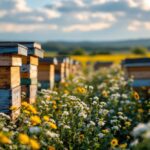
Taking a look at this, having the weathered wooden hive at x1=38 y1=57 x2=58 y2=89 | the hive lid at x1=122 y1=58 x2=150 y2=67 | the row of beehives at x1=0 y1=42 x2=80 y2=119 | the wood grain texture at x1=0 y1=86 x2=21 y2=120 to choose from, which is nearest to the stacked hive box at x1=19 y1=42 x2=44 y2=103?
the row of beehives at x1=0 y1=42 x2=80 y2=119

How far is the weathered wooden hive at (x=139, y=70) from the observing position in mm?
14609

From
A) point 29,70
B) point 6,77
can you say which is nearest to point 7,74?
point 6,77

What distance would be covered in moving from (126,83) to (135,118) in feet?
8.64

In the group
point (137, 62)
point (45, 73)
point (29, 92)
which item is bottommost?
point (29, 92)

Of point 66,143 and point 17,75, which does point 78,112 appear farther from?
point 17,75

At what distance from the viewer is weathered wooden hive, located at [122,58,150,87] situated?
1461cm

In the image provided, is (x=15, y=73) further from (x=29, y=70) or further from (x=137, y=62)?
(x=137, y=62)

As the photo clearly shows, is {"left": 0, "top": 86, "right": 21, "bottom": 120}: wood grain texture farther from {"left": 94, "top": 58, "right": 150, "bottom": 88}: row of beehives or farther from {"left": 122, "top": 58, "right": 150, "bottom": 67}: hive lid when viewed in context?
{"left": 122, "top": 58, "right": 150, "bottom": 67}: hive lid

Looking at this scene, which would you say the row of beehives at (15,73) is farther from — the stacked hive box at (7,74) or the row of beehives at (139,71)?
the row of beehives at (139,71)

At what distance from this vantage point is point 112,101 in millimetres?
11578

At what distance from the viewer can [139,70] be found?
49.0 ft

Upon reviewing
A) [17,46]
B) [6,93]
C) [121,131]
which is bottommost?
[121,131]

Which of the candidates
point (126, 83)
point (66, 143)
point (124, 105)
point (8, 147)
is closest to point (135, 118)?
point (124, 105)

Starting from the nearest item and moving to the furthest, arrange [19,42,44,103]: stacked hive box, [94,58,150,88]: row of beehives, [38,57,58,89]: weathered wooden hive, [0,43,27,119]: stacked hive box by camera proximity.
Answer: [0,43,27,119]: stacked hive box → [19,42,44,103]: stacked hive box → [94,58,150,88]: row of beehives → [38,57,58,89]: weathered wooden hive
